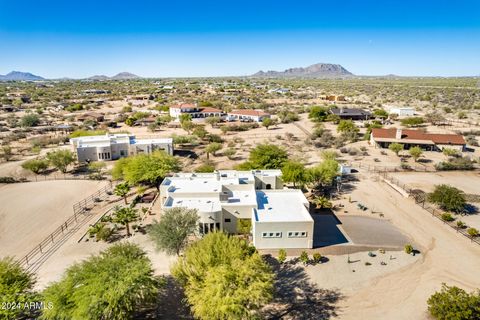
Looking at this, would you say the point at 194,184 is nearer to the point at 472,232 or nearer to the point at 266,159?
the point at 266,159

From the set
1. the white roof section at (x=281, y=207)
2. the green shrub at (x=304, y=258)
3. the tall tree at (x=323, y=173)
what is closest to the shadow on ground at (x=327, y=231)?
the white roof section at (x=281, y=207)

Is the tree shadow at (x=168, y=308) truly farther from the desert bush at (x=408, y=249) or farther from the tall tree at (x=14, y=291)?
the desert bush at (x=408, y=249)

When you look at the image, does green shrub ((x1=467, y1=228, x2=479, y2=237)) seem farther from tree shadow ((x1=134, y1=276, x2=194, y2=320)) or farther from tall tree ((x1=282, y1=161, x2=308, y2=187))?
tree shadow ((x1=134, y1=276, x2=194, y2=320))

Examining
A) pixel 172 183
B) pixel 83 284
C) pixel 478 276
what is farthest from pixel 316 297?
pixel 172 183

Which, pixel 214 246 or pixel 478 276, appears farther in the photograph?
pixel 478 276

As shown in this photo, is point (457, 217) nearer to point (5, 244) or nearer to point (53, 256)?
point (53, 256)

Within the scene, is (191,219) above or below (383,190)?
above

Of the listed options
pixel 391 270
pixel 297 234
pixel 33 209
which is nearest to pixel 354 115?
pixel 297 234
